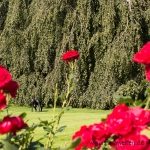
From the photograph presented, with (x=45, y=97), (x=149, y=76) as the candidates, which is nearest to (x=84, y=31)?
(x=45, y=97)

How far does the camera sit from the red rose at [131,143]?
0.99m

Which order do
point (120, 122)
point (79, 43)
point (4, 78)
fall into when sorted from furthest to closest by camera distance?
point (79, 43), point (4, 78), point (120, 122)

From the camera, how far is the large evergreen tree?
38.2ft

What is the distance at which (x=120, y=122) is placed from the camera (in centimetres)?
100

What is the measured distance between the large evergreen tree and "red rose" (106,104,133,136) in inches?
403

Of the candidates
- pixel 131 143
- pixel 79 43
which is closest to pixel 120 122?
pixel 131 143

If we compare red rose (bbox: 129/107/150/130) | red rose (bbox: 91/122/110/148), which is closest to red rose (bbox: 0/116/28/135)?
red rose (bbox: 91/122/110/148)

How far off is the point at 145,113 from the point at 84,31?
1128 cm

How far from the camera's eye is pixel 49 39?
1278 cm

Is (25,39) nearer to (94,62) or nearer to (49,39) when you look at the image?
(49,39)

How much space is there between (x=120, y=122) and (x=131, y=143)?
0.19 ft

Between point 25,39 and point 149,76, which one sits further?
point 25,39

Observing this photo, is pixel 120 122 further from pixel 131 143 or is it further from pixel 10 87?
pixel 10 87

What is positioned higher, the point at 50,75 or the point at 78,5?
the point at 78,5
